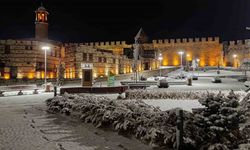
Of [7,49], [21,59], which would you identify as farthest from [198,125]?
[7,49]

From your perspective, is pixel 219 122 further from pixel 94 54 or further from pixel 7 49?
pixel 94 54

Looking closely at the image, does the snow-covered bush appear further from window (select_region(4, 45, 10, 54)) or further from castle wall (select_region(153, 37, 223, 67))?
castle wall (select_region(153, 37, 223, 67))

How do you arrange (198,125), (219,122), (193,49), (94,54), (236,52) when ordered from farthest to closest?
(193,49) → (236,52) → (94,54) → (198,125) → (219,122)

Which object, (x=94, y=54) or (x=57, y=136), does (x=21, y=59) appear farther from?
(x=57, y=136)

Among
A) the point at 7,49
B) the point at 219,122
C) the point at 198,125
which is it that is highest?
the point at 7,49

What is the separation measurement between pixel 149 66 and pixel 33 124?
61.0 metres

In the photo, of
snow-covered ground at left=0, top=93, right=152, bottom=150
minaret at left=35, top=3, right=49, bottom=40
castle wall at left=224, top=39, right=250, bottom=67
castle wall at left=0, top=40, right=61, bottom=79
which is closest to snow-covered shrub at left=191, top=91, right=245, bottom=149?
snow-covered ground at left=0, top=93, right=152, bottom=150

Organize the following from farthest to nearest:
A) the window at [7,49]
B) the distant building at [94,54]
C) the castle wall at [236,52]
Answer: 1. the castle wall at [236,52]
2. the distant building at [94,54]
3. the window at [7,49]

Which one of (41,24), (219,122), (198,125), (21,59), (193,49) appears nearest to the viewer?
(219,122)

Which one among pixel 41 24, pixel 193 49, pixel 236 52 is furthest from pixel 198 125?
pixel 193 49

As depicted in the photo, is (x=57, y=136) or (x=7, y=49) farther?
(x=7, y=49)

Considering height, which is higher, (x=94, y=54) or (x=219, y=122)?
(x=94, y=54)

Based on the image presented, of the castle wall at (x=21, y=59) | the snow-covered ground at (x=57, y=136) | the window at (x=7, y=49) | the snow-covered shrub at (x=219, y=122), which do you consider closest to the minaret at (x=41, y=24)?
the castle wall at (x=21, y=59)

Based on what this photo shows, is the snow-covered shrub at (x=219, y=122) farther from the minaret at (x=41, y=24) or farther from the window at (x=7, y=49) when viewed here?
the minaret at (x=41, y=24)
